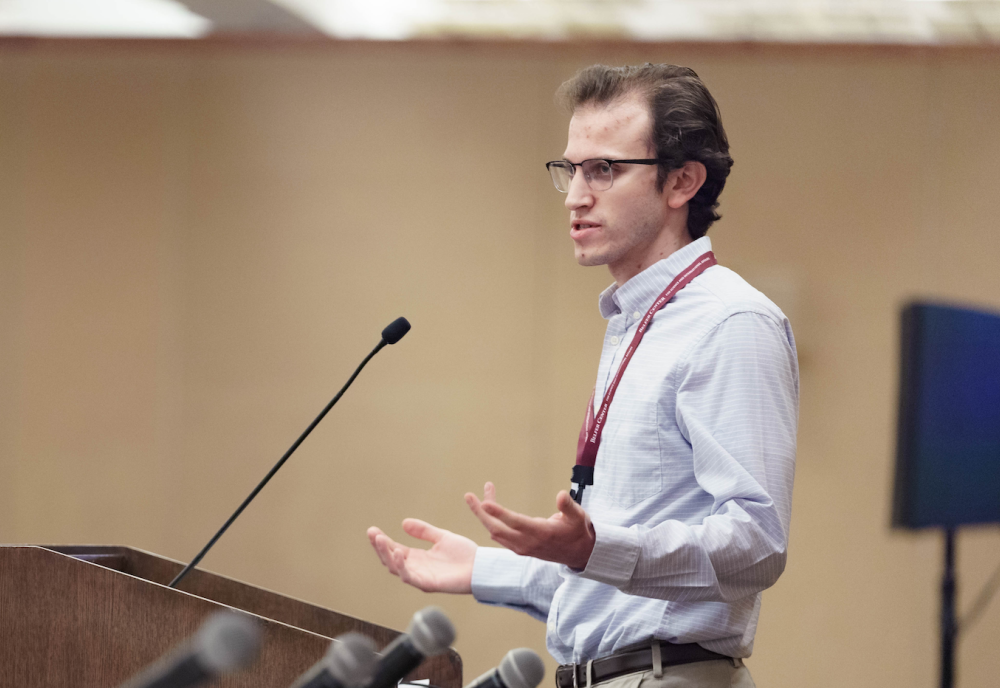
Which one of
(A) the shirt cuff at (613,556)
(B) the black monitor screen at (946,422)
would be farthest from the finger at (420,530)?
(B) the black monitor screen at (946,422)

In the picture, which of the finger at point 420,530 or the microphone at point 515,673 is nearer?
the microphone at point 515,673

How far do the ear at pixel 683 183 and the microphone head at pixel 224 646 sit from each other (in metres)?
1.23

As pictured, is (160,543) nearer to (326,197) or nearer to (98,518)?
(98,518)

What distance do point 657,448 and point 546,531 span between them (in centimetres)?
35

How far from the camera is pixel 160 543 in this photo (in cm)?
378

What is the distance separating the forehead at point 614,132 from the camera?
5.03ft

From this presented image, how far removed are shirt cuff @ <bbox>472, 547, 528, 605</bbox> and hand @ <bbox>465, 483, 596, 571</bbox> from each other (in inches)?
19.7

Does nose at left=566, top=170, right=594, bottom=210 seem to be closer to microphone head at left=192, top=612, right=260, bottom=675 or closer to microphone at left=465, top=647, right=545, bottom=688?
microphone at left=465, top=647, right=545, bottom=688

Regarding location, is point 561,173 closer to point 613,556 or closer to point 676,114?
point 676,114

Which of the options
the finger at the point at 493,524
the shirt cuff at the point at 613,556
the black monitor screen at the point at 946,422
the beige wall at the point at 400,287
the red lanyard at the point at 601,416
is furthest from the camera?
the beige wall at the point at 400,287

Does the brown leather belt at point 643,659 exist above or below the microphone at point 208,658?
below

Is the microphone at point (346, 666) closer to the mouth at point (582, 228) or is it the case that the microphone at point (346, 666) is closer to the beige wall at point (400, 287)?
the mouth at point (582, 228)

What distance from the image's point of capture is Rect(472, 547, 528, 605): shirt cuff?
160 cm

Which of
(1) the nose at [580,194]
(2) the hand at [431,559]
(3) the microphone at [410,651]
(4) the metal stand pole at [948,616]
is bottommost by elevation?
(4) the metal stand pole at [948,616]
